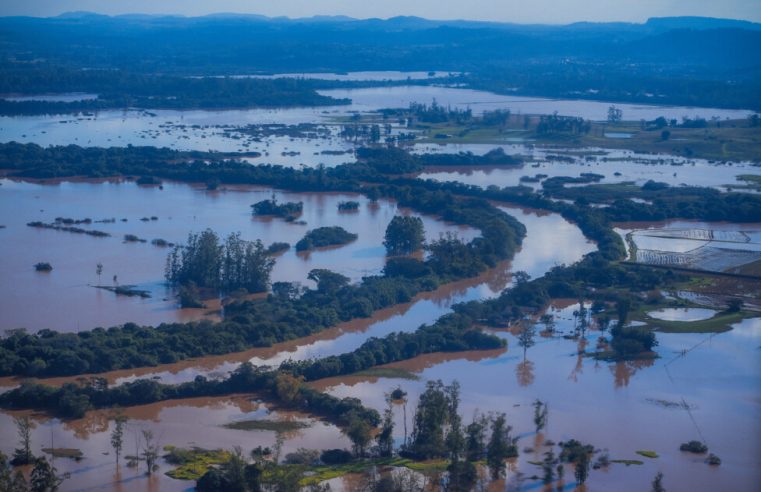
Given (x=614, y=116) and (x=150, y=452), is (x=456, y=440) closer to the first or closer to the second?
(x=150, y=452)

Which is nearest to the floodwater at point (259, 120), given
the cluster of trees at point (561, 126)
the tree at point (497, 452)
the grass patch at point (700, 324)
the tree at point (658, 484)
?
the cluster of trees at point (561, 126)

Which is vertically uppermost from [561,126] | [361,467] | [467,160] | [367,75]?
[367,75]

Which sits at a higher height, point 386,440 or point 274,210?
point 274,210

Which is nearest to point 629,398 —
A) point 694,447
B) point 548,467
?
point 694,447

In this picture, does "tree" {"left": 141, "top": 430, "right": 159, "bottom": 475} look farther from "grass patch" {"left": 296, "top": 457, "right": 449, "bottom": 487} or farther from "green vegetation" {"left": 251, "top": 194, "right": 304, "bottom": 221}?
"green vegetation" {"left": 251, "top": 194, "right": 304, "bottom": 221}

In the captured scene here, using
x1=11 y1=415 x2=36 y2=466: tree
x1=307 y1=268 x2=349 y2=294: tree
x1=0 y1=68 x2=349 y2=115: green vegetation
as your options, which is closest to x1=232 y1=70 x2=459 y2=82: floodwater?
x1=0 y1=68 x2=349 y2=115: green vegetation

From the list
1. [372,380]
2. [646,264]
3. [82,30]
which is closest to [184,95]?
[646,264]

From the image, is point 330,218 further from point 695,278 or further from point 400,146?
point 400,146
